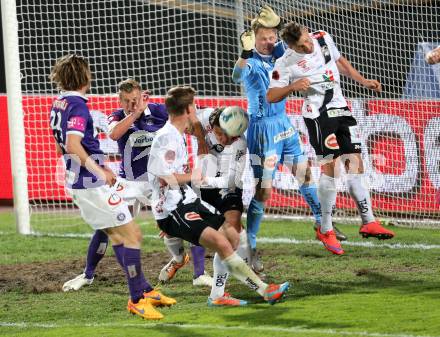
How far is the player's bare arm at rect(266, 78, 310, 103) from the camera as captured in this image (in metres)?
8.35

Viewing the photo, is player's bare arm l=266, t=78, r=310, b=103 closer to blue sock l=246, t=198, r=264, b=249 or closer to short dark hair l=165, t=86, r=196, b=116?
blue sock l=246, t=198, r=264, b=249

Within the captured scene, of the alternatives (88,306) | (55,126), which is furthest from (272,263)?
(55,126)

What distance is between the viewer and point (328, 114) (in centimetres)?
889

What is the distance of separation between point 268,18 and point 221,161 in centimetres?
152

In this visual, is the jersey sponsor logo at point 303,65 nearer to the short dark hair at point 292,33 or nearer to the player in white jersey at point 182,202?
the short dark hair at point 292,33

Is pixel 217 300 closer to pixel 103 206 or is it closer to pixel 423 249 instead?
pixel 103 206

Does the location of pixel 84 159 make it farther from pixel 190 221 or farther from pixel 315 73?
pixel 315 73

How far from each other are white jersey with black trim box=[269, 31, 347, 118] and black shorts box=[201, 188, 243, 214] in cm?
148

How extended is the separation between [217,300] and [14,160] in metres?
5.59

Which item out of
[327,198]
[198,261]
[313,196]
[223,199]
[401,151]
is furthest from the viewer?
[401,151]

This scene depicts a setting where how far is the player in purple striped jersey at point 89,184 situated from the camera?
680cm

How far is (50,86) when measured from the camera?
1627 centimetres

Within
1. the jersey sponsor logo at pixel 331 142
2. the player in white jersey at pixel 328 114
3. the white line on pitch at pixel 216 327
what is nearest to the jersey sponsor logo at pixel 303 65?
the player in white jersey at pixel 328 114

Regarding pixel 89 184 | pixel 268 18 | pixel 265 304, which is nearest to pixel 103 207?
pixel 89 184
